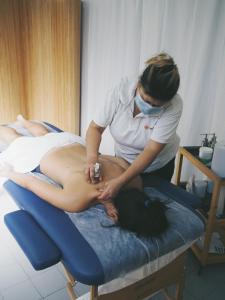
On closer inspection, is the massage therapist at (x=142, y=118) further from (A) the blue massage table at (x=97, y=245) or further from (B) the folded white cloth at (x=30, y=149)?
(B) the folded white cloth at (x=30, y=149)

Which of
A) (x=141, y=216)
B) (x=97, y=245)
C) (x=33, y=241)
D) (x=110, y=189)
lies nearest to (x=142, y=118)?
(x=110, y=189)

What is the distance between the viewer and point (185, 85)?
2258 mm

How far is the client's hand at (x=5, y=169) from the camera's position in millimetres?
1746

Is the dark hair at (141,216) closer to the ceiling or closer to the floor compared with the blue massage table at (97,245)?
closer to the ceiling

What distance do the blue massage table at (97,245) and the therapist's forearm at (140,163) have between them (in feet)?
0.72

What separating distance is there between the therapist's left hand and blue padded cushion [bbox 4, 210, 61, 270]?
319 mm

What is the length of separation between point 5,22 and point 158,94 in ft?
8.87

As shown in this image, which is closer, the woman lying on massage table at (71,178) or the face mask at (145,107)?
the woman lying on massage table at (71,178)

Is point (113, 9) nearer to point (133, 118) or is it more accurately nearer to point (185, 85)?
point (185, 85)

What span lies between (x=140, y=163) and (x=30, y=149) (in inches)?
34.2

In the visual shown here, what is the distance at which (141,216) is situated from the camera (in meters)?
1.16

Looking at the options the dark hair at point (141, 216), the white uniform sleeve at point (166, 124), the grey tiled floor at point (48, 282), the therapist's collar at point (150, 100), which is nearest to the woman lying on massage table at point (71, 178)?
the dark hair at point (141, 216)

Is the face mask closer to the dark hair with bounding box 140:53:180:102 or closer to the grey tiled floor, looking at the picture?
the dark hair with bounding box 140:53:180:102

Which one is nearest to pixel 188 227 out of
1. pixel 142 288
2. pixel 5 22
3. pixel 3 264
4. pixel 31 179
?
pixel 142 288
